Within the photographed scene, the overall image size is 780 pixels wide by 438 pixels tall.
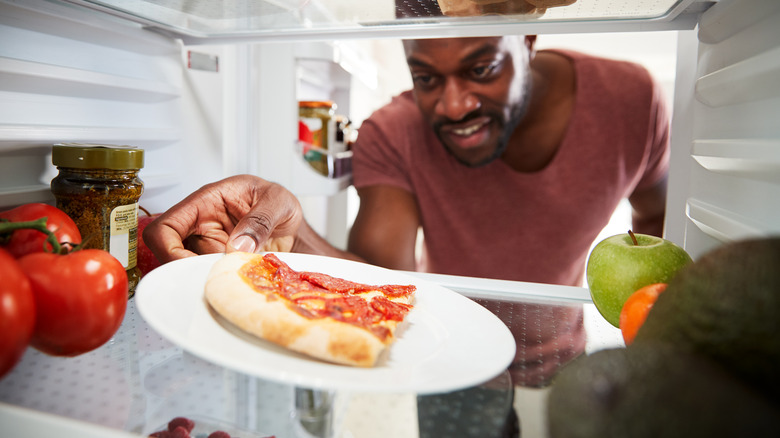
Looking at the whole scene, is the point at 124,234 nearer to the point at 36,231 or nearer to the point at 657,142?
the point at 36,231

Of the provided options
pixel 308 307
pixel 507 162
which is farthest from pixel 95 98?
pixel 507 162

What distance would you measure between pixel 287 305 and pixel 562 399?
34 centimetres

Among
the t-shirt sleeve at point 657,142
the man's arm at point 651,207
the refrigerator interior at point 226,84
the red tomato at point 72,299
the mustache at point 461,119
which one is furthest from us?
the man's arm at point 651,207

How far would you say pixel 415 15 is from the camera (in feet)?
2.90

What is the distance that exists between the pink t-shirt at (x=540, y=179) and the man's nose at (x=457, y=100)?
0.23 m

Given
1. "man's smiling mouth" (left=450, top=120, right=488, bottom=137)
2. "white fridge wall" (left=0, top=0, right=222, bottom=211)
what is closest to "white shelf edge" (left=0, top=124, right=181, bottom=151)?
"white fridge wall" (left=0, top=0, right=222, bottom=211)

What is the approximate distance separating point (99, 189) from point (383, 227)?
1.13m

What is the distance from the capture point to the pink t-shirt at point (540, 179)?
1711 mm

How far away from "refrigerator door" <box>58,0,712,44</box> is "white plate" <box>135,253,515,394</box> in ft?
1.51

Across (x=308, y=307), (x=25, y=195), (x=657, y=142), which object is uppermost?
(x=657, y=142)

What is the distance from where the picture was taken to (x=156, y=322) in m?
0.48

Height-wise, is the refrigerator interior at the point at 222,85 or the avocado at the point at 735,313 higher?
the refrigerator interior at the point at 222,85

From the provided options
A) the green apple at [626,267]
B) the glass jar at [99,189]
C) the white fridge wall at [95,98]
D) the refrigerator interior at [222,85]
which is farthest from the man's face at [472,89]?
the glass jar at [99,189]

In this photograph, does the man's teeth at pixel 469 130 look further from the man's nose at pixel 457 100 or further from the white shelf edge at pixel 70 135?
the white shelf edge at pixel 70 135
